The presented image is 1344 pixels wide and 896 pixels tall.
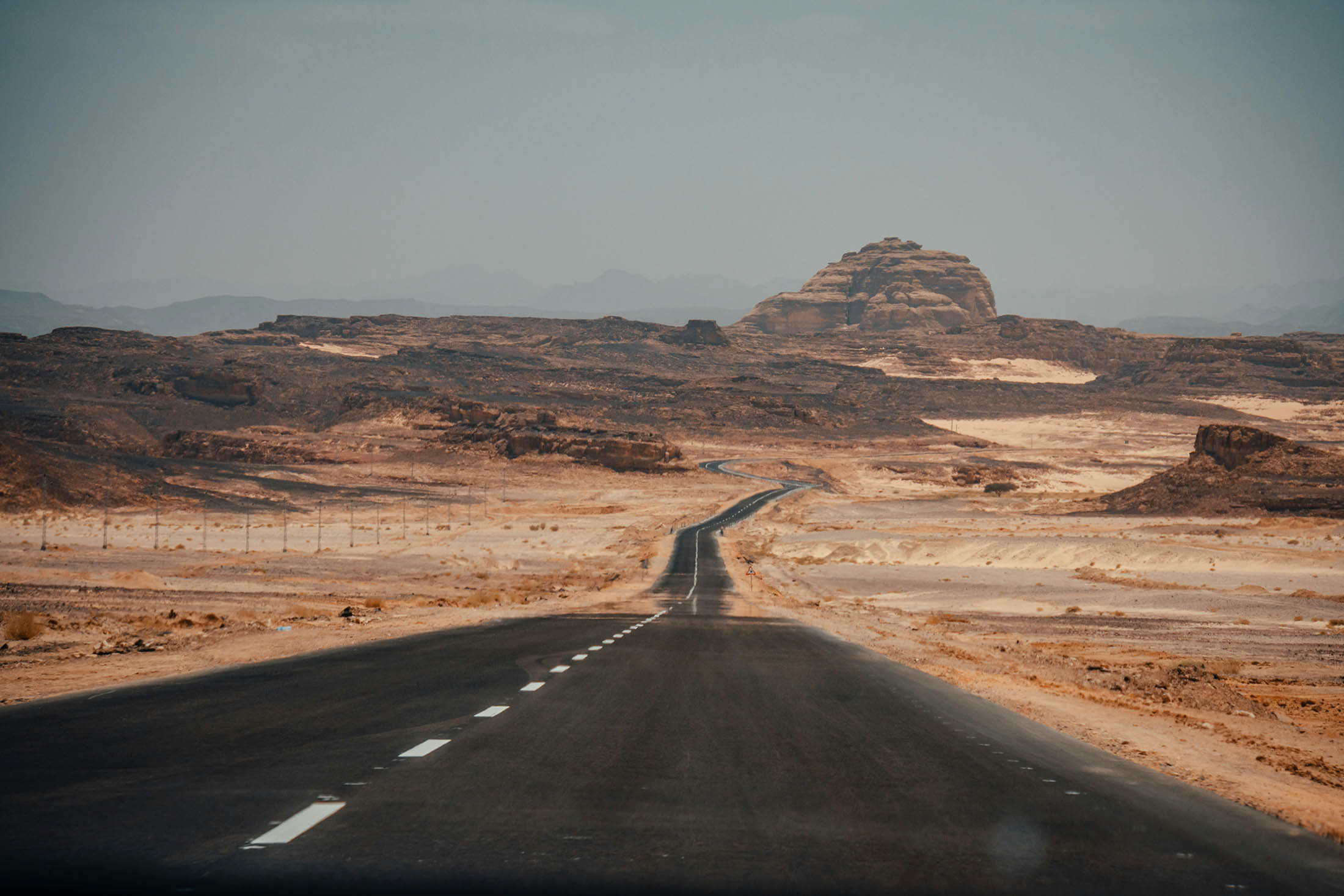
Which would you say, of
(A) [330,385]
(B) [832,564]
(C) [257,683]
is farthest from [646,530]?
(A) [330,385]

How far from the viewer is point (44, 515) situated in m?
58.8

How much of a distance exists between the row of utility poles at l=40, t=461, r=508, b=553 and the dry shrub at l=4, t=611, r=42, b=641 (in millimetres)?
34584

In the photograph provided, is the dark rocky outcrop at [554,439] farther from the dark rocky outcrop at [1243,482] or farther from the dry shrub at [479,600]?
the dry shrub at [479,600]

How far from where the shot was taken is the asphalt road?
16.4 feet

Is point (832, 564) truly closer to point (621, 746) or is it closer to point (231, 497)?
point (621, 746)

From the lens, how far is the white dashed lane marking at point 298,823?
533cm

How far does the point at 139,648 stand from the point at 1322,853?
16067 mm

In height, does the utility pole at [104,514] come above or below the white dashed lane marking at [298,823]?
below

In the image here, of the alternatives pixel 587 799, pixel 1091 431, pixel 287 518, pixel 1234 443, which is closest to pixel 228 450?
pixel 287 518

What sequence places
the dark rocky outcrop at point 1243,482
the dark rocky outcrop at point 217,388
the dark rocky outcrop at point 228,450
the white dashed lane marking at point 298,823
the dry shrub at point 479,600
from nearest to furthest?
the white dashed lane marking at point 298,823 → the dry shrub at point 479,600 → the dark rocky outcrop at point 1243,482 → the dark rocky outcrop at point 228,450 → the dark rocky outcrop at point 217,388

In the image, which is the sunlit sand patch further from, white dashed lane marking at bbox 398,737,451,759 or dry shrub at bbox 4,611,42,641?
white dashed lane marking at bbox 398,737,451,759

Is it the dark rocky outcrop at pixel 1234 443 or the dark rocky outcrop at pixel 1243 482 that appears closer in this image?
the dark rocky outcrop at pixel 1243 482

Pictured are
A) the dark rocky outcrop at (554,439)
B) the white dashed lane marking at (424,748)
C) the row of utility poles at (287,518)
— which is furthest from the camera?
the dark rocky outcrop at (554,439)

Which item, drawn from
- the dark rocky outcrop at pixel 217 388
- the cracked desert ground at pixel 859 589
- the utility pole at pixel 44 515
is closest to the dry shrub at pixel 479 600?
the cracked desert ground at pixel 859 589
